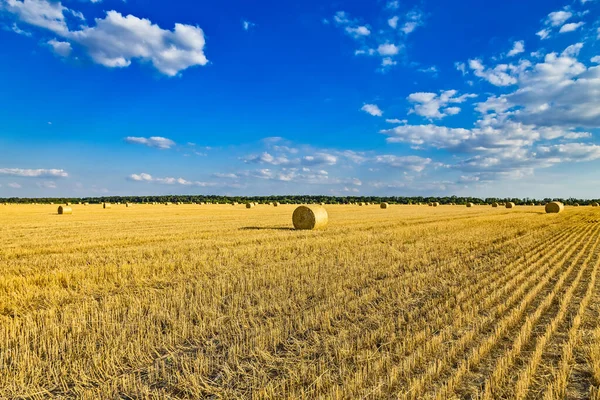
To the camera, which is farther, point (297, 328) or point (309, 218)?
point (309, 218)

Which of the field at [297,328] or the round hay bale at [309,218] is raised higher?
the round hay bale at [309,218]

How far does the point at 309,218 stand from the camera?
19609mm

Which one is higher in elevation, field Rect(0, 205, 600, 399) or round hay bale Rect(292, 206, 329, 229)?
round hay bale Rect(292, 206, 329, 229)

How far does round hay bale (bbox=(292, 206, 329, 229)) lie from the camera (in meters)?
19.5

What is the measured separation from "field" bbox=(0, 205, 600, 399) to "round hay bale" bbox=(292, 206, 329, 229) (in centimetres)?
900

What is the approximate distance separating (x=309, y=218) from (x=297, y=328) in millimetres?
14317

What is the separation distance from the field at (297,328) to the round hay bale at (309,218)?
9.00 metres

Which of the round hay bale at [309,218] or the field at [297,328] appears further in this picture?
the round hay bale at [309,218]

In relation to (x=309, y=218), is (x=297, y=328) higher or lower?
lower

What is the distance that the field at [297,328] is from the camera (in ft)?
12.4

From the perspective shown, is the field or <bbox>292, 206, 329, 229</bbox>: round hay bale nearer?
the field

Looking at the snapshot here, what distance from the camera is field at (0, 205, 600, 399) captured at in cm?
378

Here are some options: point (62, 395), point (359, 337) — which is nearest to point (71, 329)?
point (62, 395)

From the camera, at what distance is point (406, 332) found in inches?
200
